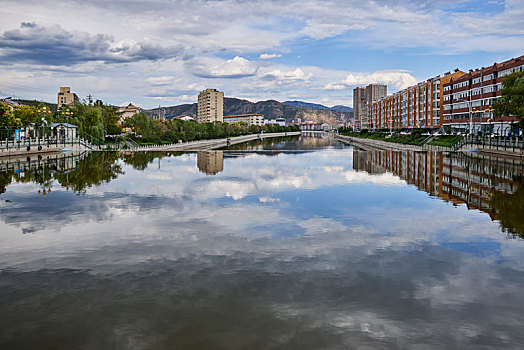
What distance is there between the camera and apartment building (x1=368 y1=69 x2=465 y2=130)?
12294cm

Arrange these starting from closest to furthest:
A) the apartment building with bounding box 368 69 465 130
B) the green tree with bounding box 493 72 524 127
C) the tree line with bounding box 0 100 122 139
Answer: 1. the green tree with bounding box 493 72 524 127
2. the tree line with bounding box 0 100 122 139
3. the apartment building with bounding box 368 69 465 130

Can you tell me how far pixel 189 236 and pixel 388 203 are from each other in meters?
10.9

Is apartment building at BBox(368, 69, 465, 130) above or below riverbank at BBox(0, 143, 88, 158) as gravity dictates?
above

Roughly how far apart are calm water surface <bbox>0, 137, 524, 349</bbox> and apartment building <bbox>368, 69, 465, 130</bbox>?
10708 centimetres

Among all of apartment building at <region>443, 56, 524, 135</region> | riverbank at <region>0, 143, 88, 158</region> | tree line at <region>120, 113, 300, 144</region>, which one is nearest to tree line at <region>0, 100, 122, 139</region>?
tree line at <region>120, 113, 300, 144</region>

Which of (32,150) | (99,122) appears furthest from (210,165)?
(99,122)

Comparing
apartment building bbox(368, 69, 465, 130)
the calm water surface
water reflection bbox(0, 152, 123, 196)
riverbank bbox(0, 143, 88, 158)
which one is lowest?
the calm water surface

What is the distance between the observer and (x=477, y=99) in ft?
318

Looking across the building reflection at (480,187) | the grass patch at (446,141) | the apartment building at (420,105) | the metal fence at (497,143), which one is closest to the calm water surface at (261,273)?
the building reflection at (480,187)

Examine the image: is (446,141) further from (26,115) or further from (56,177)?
(26,115)

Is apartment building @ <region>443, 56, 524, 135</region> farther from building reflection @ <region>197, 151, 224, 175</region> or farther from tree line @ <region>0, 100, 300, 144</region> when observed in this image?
tree line @ <region>0, 100, 300, 144</region>

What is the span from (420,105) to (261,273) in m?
136

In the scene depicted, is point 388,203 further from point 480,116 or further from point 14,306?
point 480,116

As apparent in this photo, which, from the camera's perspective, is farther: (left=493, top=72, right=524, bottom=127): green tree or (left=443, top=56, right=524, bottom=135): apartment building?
(left=443, top=56, right=524, bottom=135): apartment building
